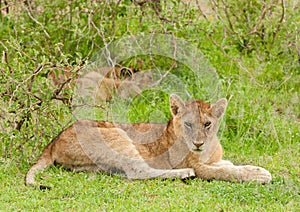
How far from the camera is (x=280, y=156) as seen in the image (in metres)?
7.27

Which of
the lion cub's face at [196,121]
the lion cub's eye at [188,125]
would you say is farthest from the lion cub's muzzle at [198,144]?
the lion cub's eye at [188,125]

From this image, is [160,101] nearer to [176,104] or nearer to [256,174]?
[176,104]

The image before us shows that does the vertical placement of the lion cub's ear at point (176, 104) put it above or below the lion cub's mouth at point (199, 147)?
above

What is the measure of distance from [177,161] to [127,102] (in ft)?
7.80

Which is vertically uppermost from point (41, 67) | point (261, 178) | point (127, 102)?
point (41, 67)

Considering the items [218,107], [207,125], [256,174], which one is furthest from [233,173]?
[218,107]

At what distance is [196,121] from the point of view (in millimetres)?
6547

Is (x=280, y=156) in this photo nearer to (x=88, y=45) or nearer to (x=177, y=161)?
(x=177, y=161)

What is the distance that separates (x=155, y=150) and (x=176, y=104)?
487mm

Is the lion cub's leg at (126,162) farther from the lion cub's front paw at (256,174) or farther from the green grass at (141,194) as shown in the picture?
the lion cub's front paw at (256,174)

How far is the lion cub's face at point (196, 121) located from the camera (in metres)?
6.52

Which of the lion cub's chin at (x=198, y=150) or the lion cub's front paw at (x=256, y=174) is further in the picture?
the lion cub's chin at (x=198, y=150)

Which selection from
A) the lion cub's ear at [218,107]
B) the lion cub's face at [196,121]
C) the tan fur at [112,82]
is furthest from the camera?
the tan fur at [112,82]

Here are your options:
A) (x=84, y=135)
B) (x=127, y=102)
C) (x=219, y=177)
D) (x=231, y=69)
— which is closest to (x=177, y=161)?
(x=219, y=177)
